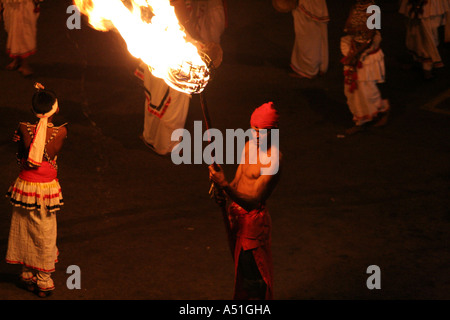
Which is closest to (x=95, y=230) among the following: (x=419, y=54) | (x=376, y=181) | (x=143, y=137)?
(x=143, y=137)

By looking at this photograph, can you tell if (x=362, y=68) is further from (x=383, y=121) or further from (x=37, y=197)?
(x=37, y=197)

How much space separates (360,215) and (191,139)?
283 cm

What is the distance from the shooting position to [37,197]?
664cm

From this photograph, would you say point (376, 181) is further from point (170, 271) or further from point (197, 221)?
point (170, 271)

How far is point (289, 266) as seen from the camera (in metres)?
7.34

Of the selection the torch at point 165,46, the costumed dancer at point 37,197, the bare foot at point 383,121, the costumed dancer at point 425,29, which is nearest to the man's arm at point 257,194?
the torch at point 165,46

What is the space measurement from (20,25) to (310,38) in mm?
4580

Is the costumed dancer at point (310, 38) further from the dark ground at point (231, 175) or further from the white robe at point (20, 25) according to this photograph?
the white robe at point (20, 25)

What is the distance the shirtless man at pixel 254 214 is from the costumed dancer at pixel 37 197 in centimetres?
165

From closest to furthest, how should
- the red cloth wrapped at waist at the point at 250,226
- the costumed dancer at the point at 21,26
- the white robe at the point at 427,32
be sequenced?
the red cloth wrapped at waist at the point at 250,226, the costumed dancer at the point at 21,26, the white robe at the point at 427,32

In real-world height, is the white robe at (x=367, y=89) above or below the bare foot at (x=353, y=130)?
above

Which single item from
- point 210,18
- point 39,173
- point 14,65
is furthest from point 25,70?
point 39,173

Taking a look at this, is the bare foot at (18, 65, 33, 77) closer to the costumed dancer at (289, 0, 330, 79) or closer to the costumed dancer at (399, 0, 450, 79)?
the costumed dancer at (289, 0, 330, 79)

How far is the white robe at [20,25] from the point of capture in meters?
12.0
